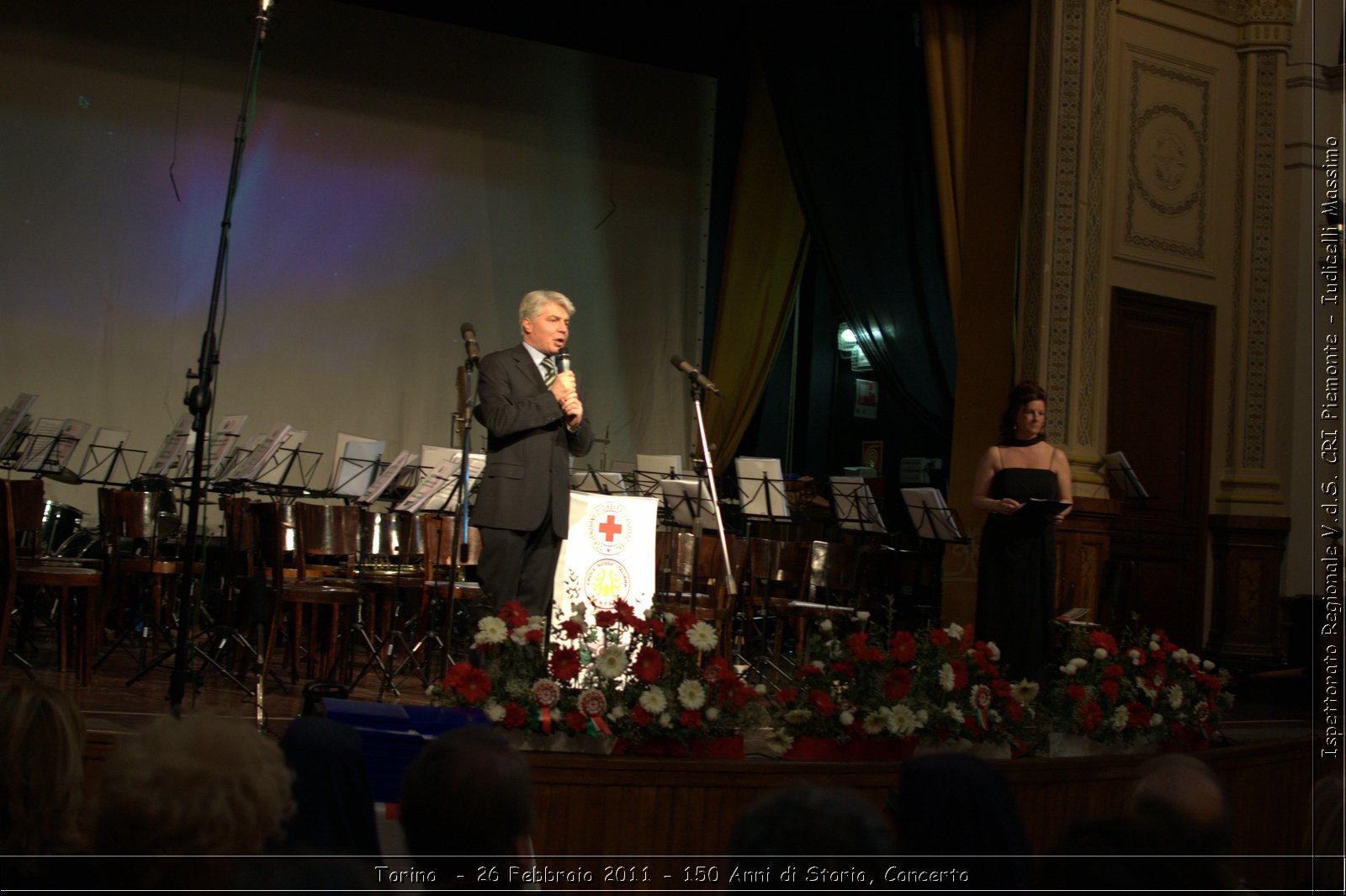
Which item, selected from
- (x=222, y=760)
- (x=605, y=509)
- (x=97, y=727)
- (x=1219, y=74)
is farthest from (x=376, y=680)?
(x=1219, y=74)

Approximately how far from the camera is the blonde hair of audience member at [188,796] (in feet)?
4.78

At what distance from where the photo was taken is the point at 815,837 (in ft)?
4.58

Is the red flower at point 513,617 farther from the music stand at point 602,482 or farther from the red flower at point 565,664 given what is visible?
the music stand at point 602,482

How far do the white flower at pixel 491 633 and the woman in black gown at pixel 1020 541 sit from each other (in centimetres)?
257

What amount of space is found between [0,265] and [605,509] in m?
6.00

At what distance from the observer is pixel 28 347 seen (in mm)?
8961

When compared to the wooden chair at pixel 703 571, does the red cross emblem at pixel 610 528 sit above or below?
above

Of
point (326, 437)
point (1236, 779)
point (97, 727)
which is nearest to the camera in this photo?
point (97, 727)

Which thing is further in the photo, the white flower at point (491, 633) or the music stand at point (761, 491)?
the music stand at point (761, 491)

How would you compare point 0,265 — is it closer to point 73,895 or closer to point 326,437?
point 326,437

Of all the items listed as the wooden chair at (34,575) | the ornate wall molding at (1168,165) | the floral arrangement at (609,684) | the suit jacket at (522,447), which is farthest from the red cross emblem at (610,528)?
the ornate wall molding at (1168,165)

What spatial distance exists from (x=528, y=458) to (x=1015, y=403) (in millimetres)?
2196

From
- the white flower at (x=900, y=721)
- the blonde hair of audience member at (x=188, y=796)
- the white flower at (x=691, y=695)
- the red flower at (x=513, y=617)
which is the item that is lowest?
the white flower at (x=900, y=721)

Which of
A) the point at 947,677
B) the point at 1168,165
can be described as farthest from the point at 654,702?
the point at 1168,165
